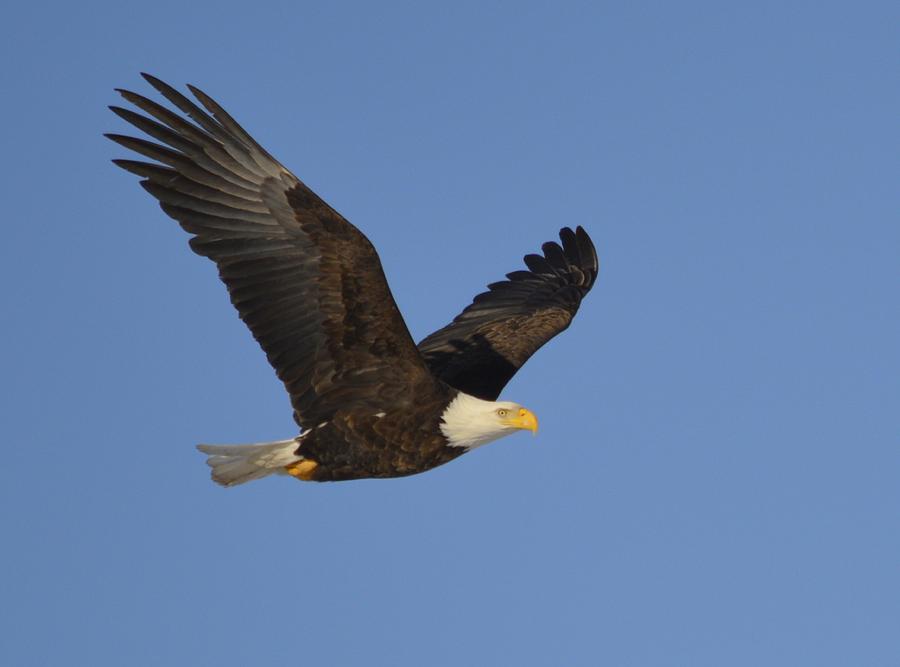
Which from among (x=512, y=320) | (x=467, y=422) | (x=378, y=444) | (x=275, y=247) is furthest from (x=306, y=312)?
(x=512, y=320)

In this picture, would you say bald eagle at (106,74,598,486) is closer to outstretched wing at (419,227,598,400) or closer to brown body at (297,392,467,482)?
brown body at (297,392,467,482)

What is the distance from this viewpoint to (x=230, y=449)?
11.7 m

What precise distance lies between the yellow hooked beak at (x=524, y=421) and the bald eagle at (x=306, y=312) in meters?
0.01

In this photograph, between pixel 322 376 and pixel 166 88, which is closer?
pixel 166 88

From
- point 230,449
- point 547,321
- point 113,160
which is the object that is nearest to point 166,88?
point 113,160

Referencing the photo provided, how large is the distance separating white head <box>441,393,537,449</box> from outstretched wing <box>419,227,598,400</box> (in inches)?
57.6

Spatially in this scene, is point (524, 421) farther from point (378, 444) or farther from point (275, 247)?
point (275, 247)

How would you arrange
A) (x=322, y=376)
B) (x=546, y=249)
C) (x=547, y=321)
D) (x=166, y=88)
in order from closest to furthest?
(x=166, y=88)
(x=322, y=376)
(x=547, y=321)
(x=546, y=249)

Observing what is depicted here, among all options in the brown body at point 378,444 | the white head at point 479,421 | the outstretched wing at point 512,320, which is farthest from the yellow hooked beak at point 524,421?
the outstretched wing at point 512,320

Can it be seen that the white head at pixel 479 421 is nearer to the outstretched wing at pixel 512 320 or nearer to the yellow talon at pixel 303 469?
the yellow talon at pixel 303 469

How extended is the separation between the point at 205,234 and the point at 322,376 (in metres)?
1.37

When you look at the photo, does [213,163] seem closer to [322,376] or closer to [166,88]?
[166,88]

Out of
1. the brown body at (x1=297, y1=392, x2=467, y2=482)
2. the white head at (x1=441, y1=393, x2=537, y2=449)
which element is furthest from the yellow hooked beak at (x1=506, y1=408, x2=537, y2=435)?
the brown body at (x1=297, y1=392, x2=467, y2=482)

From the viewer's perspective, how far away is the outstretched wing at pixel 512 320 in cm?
1353
